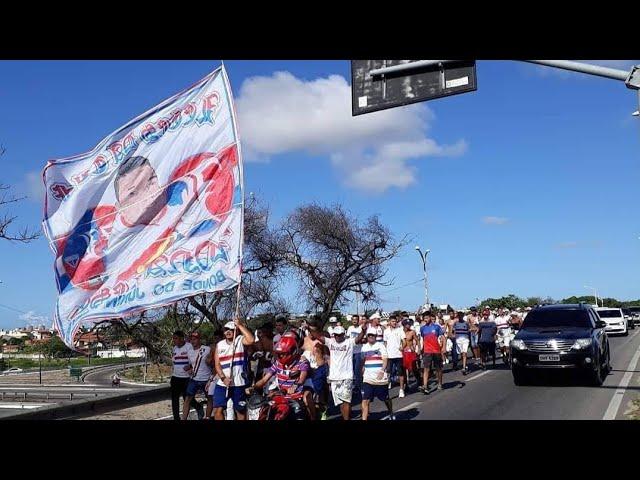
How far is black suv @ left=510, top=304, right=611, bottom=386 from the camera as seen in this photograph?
42.4 feet

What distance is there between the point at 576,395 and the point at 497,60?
7.58 metres

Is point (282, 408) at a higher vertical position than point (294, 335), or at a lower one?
lower

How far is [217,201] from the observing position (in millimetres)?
6773

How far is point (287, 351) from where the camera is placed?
7.87 metres

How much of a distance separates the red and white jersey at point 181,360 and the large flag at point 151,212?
14.8 feet

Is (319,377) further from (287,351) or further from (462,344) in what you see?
(462,344)

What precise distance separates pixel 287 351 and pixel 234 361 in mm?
1213

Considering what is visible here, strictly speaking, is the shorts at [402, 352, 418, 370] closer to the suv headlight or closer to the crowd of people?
the crowd of people

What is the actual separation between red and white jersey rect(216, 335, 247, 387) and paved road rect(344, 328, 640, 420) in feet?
10.1

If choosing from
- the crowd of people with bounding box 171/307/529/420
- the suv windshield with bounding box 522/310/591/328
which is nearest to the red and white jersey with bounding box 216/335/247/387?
the crowd of people with bounding box 171/307/529/420

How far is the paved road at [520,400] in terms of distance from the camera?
10.1 metres

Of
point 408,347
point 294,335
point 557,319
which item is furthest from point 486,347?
point 294,335

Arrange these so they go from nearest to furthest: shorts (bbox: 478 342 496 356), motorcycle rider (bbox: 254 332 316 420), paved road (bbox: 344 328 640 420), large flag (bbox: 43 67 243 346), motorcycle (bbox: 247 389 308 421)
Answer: large flag (bbox: 43 67 243 346), motorcycle (bbox: 247 389 308 421), motorcycle rider (bbox: 254 332 316 420), paved road (bbox: 344 328 640 420), shorts (bbox: 478 342 496 356)
